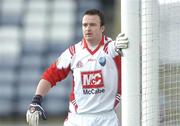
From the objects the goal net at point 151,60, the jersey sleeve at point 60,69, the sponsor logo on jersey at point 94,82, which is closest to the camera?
the goal net at point 151,60

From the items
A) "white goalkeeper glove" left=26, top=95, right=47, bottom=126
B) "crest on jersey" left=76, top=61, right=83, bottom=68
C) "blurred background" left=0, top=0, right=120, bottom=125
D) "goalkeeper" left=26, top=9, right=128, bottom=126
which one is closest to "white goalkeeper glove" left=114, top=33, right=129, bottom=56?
"goalkeeper" left=26, top=9, right=128, bottom=126

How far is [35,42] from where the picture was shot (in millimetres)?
12766

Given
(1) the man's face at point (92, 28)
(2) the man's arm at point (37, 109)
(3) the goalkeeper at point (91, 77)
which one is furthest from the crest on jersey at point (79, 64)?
(2) the man's arm at point (37, 109)

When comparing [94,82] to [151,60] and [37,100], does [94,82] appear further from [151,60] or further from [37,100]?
[151,60]

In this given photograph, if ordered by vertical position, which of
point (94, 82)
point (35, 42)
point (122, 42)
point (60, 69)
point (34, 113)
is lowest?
point (34, 113)

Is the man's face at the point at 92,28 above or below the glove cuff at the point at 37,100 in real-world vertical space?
above

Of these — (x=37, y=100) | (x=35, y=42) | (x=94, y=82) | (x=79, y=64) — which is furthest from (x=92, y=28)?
(x=35, y=42)

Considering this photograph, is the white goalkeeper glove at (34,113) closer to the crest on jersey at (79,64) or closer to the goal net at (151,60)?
the crest on jersey at (79,64)

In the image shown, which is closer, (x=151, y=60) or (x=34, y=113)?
(x=151, y=60)

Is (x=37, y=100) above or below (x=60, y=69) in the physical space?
below

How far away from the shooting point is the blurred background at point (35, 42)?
12469 millimetres

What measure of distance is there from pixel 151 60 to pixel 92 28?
32.6 inches

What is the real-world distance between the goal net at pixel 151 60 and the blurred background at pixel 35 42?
6.80 metres

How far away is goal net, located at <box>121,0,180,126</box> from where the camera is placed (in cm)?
551
